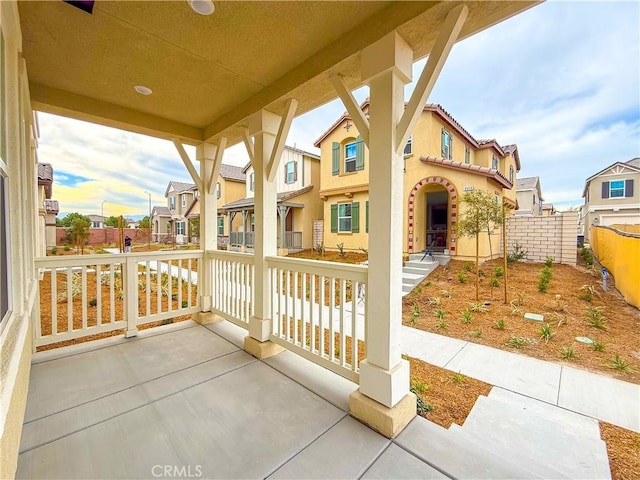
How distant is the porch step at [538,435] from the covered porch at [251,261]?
51cm

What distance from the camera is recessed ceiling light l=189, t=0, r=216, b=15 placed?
5.49 feet

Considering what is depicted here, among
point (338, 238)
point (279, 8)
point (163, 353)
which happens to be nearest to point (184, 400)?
point (163, 353)

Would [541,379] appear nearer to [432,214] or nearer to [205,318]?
[205,318]

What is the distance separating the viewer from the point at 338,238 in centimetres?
1019

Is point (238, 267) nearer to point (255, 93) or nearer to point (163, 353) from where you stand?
point (163, 353)

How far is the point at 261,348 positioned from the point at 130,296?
5.99 feet

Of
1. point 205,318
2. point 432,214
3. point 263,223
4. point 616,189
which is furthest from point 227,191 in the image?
point 616,189

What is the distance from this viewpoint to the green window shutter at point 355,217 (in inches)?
378

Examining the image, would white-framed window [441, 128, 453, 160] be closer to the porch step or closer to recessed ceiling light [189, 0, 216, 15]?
the porch step

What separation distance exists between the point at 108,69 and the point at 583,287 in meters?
8.33

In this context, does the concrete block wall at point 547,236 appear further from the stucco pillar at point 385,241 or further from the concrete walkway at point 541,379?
the stucco pillar at point 385,241

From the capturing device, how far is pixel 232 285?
136 inches

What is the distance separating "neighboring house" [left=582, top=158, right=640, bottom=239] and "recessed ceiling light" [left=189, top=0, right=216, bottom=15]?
20.7 m

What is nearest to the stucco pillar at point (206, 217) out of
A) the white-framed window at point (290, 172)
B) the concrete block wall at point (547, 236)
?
the concrete block wall at point (547, 236)
